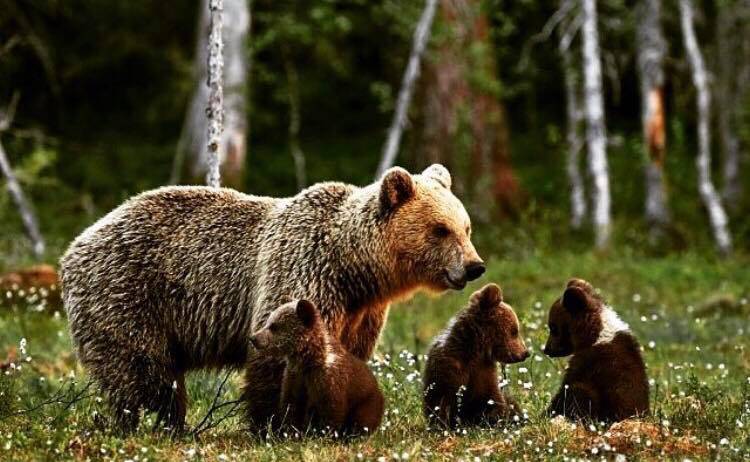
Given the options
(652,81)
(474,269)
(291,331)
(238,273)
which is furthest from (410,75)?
(291,331)

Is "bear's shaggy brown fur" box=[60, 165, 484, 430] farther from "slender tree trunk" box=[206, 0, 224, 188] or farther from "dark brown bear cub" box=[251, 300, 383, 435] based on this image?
"slender tree trunk" box=[206, 0, 224, 188]

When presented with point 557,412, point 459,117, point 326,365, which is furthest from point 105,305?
point 459,117

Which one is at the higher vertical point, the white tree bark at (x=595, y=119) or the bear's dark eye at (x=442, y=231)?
the white tree bark at (x=595, y=119)

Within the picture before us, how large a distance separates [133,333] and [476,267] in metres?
2.29

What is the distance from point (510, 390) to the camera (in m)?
9.31

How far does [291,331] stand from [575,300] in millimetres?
1864

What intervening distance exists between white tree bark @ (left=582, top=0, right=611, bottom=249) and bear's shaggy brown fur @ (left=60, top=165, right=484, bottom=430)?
30.9 ft

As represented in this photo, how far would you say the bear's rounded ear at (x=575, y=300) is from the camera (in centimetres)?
786

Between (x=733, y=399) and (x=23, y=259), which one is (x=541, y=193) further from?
(x=733, y=399)

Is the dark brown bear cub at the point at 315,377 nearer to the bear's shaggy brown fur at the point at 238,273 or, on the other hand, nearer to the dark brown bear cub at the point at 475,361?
the bear's shaggy brown fur at the point at 238,273

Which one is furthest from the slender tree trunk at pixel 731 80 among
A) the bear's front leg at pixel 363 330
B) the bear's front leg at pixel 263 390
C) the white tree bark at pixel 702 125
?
the bear's front leg at pixel 263 390

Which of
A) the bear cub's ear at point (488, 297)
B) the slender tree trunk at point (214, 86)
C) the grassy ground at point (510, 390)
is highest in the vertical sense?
the slender tree trunk at point (214, 86)

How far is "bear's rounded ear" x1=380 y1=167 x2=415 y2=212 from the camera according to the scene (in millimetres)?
7855

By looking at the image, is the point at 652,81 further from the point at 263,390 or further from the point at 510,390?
the point at 263,390
